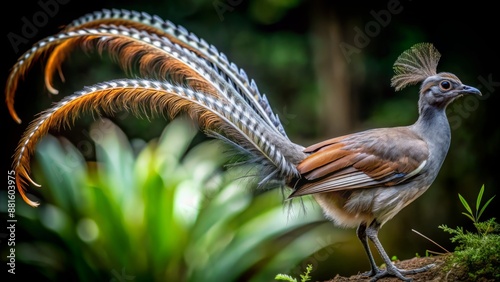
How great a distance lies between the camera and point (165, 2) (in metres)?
6.42

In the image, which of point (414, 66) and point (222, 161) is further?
point (222, 161)

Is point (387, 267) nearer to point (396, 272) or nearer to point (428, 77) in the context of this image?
point (396, 272)

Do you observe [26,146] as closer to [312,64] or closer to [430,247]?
[312,64]

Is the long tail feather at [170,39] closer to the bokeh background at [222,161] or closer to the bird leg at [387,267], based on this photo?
the bird leg at [387,267]

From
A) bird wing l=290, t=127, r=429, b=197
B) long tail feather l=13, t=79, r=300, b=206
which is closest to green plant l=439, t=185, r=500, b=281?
bird wing l=290, t=127, r=429, b=197

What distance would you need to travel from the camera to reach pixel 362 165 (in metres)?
3.12

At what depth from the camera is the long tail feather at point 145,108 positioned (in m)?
2.63

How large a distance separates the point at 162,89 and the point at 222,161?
6.07 ft

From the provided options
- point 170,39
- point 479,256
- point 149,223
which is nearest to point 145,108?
point 170,39

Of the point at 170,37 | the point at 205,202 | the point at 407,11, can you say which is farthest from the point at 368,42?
the point at 170,37

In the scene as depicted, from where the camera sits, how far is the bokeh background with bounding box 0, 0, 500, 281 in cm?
470

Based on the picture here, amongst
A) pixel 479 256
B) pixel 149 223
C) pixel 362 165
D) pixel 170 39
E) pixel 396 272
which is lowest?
pixel 149 223

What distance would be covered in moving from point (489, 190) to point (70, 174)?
3.85m

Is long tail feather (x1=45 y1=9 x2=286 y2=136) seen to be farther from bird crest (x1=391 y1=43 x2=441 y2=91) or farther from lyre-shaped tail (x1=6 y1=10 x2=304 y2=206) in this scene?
bird crest (x1=391 y1=43 x2=441 y2=91)
